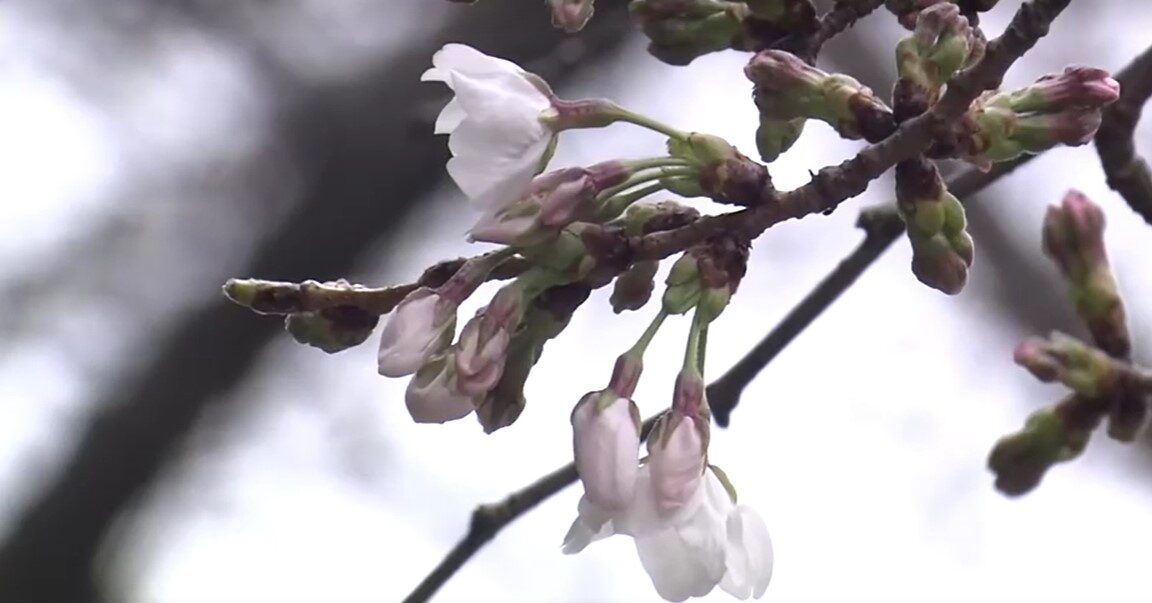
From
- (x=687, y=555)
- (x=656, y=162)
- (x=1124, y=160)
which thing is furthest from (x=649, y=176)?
(x=1124, y=160)

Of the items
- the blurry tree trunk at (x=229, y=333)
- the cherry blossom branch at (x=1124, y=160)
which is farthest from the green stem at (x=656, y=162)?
the blurry tree trunk at (x=229, y=333)

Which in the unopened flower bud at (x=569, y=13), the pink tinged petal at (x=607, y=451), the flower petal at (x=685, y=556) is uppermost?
the unopened flower bud at (x=569, y=13)

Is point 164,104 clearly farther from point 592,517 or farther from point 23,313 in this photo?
point 592,517

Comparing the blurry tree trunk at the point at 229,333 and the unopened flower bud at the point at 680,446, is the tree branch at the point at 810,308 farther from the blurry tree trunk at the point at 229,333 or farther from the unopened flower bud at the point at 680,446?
the blurry tree trunk at the point at 229,333

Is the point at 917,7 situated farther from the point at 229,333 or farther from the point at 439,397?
the point at 229,333

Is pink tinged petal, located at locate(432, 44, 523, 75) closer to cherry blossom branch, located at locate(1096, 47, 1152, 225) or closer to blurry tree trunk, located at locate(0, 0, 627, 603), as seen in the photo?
cherry blossom branch, located at locate(1096, 47, 1152, 225)
